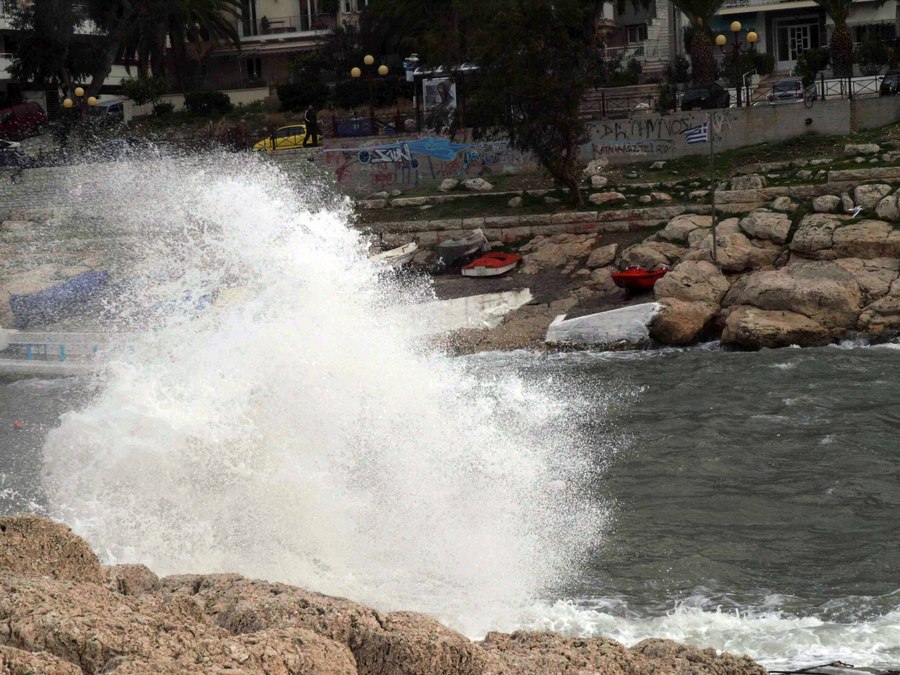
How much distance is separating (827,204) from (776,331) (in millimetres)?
5165

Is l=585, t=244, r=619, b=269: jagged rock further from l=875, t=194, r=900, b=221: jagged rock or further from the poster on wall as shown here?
the poster on wall

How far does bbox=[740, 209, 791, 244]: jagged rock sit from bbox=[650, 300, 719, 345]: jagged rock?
2957mm

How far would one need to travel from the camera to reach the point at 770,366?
18.7 metres

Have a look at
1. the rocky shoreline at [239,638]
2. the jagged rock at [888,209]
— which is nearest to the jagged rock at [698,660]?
the rocky shoreline at [239,638]

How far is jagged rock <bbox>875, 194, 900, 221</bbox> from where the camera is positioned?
2277 cm

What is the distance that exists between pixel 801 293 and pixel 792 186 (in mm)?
6133

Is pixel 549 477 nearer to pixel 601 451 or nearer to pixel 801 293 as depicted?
pixel 601 451

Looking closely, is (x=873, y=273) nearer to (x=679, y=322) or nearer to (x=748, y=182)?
(x=679, y=322)

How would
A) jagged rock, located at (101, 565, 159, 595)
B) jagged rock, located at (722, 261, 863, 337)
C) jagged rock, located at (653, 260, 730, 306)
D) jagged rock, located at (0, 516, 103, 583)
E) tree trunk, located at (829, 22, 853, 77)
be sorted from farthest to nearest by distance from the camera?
tree trunk, located at (829, 22, 853, 77) < jagged rock, located at (653, 260, 730, 306) < jagged rock, located at (722, 261, 863, 337) < jagged rock, located at (101, 565, 159, 595) < jagged rock, located at (0, 516, 103, 583)

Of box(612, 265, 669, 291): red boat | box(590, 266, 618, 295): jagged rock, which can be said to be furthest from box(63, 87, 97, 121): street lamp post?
box(612, 265, 669, 291): red boat

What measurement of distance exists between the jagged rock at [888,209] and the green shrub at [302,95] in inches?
992

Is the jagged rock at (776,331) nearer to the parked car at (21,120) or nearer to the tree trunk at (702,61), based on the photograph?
the tree trunk at (702,61)

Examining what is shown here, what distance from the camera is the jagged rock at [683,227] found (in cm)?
2470

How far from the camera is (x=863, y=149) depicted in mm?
27062
